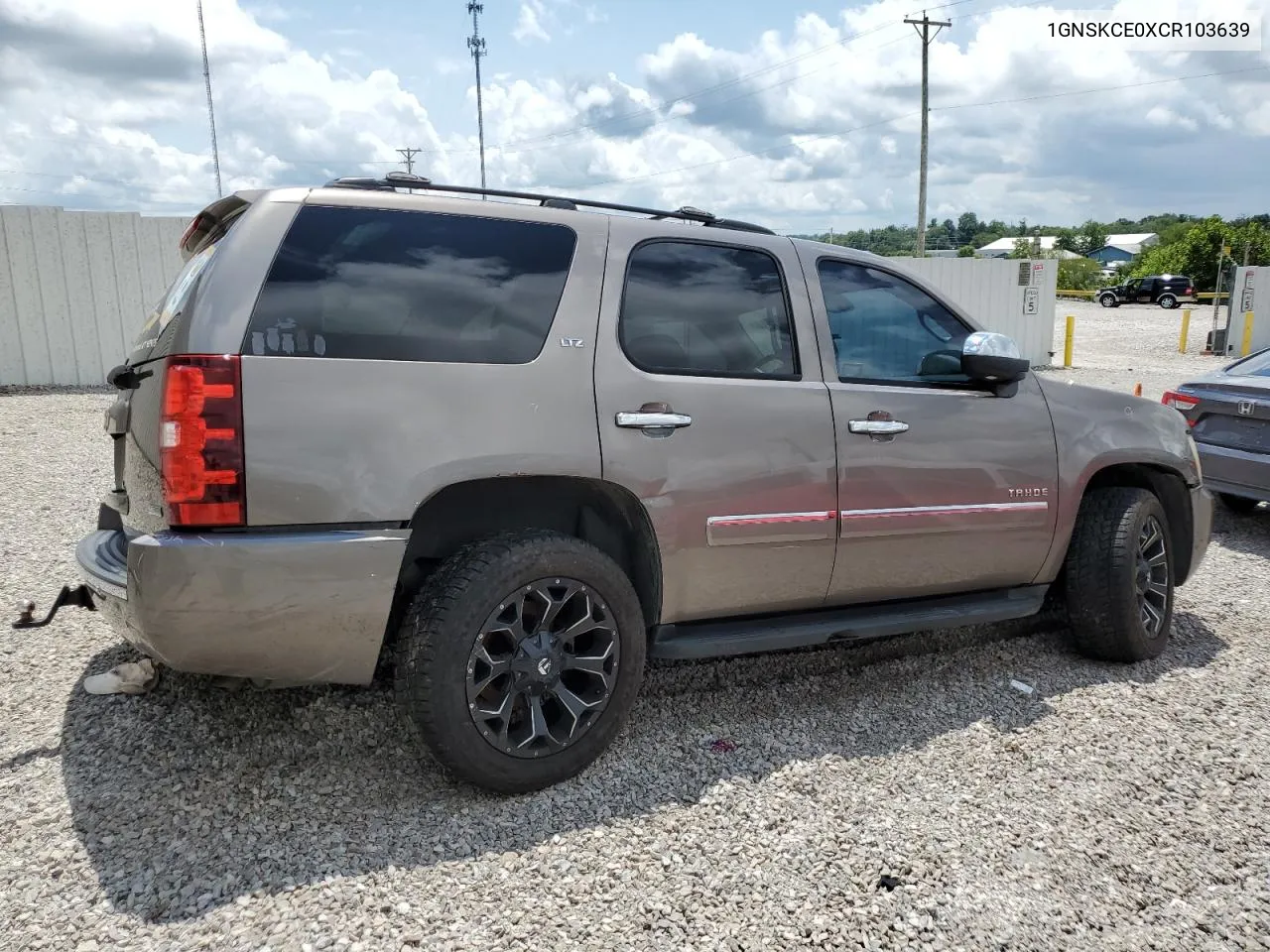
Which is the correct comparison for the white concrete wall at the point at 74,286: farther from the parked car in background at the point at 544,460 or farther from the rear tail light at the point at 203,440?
the rear tail light at the point at 203,440

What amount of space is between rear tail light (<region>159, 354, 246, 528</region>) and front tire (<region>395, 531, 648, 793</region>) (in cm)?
67

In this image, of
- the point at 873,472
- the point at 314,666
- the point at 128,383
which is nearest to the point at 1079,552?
the point at 873,472

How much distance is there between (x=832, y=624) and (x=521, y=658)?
1305 mm

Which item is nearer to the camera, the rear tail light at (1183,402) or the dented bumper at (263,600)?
the dented bumper at (263,600)

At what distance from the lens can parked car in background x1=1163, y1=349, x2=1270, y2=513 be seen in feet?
20.8

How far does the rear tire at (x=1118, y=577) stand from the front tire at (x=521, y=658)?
2.21 metres

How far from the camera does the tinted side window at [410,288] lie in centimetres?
272

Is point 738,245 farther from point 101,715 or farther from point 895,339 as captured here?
point 101,715

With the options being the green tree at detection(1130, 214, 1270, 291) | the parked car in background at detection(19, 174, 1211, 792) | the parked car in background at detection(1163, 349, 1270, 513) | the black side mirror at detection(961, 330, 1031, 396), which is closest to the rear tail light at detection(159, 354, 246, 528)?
the parked car in background at detection(19, 174, 1211, 792)

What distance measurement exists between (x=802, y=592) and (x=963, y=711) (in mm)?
889

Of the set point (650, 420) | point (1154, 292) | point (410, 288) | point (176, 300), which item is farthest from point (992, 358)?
point (1154, 292)

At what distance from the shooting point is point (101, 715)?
3514 millimetres

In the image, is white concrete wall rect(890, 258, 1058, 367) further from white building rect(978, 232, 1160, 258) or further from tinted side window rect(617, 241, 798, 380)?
white building rect(978, 232, 1160, 258)

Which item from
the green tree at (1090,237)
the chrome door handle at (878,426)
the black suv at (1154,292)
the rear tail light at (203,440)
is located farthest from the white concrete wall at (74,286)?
the green tree at (1090,237)
